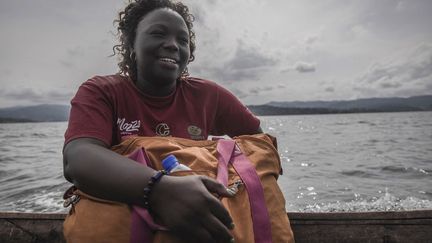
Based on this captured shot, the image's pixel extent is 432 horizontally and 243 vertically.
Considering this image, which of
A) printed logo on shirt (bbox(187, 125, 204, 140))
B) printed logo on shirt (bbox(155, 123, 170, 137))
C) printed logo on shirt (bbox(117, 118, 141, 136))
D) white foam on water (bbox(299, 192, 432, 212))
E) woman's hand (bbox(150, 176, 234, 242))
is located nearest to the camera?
woman's hand (bbox(150, 176, 234, 242))

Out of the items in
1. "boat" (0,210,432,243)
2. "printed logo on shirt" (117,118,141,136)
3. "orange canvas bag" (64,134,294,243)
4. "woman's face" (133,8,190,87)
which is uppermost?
"woman's face" (133,8,190,87)

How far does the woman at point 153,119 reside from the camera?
1.06m

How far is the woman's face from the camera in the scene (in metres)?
1.84

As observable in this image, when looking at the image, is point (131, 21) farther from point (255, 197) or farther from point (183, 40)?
point (255, 197)

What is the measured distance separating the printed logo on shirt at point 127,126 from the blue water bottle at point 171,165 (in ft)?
1.63

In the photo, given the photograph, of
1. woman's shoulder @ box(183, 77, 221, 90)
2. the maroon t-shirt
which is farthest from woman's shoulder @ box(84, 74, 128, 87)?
woman's shoulder @ box(183, 77, 221, 90)

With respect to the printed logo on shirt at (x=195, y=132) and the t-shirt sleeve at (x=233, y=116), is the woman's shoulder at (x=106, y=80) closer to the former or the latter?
the printed logo on shirt at (x=195, y=132)

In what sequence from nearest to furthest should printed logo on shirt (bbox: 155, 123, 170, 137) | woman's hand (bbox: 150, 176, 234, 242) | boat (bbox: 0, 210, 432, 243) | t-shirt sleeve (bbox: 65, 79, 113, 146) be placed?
1. woman's hand (bbox: 150, 176, 234, 242)
2. t-shirt sleeve (bbox: 65, 79, 113, 146)
3. printed logo on shirt (bbox: 155, 123, 170, 137)
4. boat (bbox: 0, 210, 432, 243)

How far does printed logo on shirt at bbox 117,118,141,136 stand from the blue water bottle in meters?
0.50

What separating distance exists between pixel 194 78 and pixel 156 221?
126 cm

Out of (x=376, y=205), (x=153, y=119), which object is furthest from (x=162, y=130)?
(x=376, y=205)

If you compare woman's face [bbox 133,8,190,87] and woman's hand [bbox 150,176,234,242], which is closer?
woman's hand [bbox 150,176,234,242]

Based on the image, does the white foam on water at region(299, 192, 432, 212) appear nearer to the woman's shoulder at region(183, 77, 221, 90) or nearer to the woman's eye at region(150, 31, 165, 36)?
the woman's shoulder at region(183, 77, 221, 90)

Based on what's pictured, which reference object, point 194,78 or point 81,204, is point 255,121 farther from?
point 81,204
